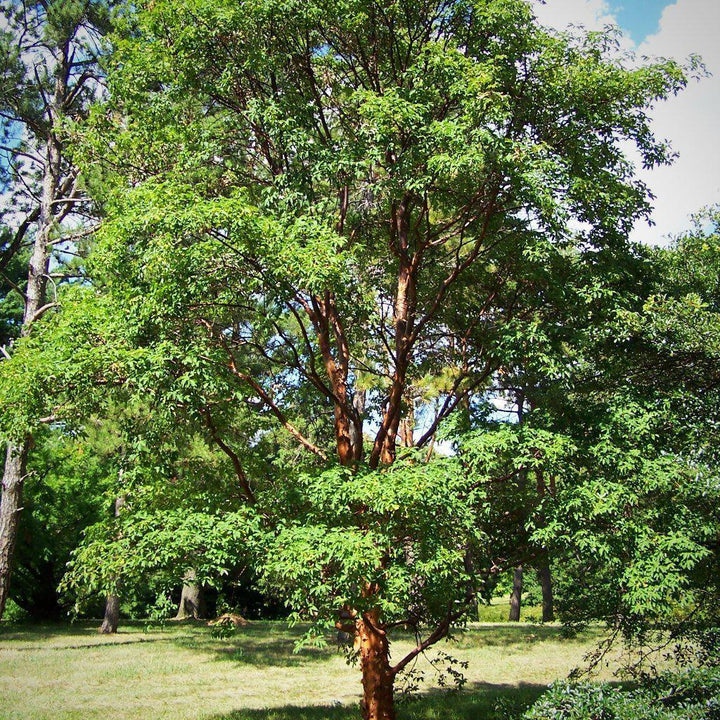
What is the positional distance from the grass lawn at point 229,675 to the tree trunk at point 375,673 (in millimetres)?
1432

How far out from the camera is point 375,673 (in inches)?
340

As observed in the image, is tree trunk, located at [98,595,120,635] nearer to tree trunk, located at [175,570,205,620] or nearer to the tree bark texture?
the tree bark texture

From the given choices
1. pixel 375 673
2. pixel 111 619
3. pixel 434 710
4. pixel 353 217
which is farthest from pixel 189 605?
pixel 353 217

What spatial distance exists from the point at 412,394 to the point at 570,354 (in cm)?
668

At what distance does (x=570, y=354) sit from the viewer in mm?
8266

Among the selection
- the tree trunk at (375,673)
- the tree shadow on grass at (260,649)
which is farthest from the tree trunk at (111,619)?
the tree trunk at (375,673)

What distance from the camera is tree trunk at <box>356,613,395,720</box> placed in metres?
8.53

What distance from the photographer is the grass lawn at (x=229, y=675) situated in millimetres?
10508

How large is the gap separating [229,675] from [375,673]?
6.56 metres

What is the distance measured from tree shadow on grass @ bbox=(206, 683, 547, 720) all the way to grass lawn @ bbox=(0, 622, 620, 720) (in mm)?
19

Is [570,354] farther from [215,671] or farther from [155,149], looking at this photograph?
[215,671]

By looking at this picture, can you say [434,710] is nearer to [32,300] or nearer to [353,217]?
[353,217]

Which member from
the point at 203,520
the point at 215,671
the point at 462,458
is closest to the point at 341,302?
the point at 462,458

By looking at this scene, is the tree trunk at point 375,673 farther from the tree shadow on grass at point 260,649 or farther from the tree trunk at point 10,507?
the tree trunk at point 10,507
